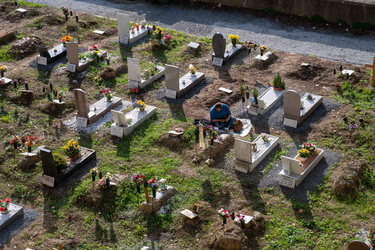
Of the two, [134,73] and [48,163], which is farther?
[134,73]

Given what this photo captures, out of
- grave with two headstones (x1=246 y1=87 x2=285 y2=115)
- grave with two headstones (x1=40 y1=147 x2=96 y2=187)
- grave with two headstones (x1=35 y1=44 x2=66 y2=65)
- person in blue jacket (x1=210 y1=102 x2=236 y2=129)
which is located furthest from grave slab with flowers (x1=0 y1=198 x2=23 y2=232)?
grave with two headstones (x1=35 y1=44 x2=66 y2=65)

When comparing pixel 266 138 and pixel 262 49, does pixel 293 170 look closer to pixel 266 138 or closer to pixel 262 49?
pixel 266 138

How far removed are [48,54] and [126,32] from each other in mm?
4026

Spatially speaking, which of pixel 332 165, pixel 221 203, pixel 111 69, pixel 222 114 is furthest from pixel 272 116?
pixel 111 69

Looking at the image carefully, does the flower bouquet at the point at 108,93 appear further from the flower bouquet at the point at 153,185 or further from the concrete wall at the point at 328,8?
the concrete wall at the point at 328,8

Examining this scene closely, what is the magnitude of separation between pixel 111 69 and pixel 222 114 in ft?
22.1

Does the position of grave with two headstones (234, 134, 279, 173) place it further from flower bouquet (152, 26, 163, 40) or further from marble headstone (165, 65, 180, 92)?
flower bouquet (152, 26, 163, 40)

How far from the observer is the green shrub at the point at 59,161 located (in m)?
17.3

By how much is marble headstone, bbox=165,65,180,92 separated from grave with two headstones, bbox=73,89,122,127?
2098 millimetres

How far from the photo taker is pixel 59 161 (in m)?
17.4

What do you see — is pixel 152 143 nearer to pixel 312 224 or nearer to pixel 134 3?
pixel 312 224

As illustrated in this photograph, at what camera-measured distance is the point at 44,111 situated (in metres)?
21.6

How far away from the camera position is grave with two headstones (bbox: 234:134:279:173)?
A: 55.9 feet

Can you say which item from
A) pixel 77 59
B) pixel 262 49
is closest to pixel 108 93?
pixel 77 59
